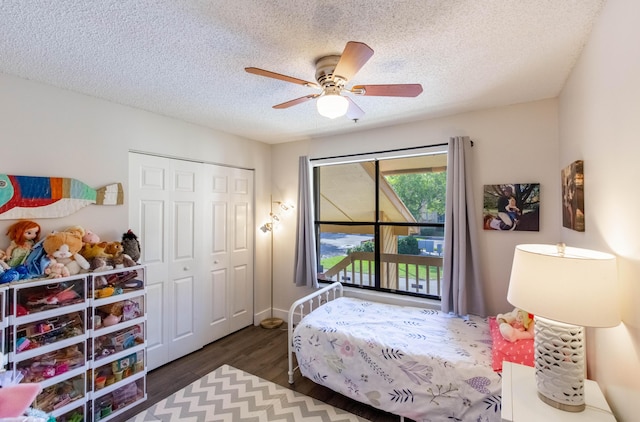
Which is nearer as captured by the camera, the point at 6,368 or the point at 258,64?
the point at 6,368

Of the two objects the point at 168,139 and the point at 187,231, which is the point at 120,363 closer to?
the point at 187,231

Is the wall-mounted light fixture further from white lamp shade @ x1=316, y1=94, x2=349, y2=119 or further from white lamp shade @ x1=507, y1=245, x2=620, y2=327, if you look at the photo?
white lamp shade @ x1=507, y1=245, x2=620, y2=327

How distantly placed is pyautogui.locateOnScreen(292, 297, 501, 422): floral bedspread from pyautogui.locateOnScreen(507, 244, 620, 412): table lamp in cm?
55

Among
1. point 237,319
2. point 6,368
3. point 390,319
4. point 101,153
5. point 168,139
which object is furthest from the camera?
point 237,319

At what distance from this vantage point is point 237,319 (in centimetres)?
352

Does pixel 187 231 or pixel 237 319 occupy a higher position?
pixel 187 231

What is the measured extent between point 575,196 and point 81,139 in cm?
350

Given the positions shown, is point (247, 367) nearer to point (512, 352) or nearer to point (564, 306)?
point (512, 352)

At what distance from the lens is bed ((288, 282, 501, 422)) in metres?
1.77

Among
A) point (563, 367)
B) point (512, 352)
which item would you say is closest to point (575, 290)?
point (563, 367)

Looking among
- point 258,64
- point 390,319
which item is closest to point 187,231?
point 258,64

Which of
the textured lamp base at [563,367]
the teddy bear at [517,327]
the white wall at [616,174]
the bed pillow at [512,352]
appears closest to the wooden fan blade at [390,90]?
the white wall at [616,174]

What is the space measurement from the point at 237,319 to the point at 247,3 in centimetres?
327

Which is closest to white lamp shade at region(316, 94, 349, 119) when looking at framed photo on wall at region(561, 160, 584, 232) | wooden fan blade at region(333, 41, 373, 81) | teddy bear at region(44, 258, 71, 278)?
wooden fan blade at region(333, 41, 373, 81)
